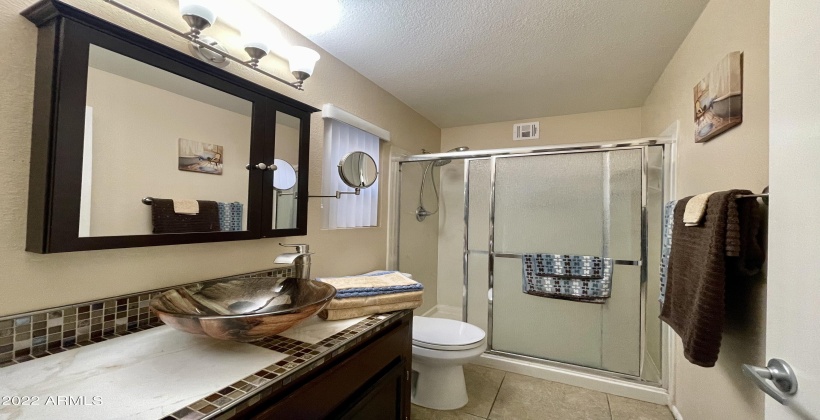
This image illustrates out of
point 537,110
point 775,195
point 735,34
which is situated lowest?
point 775,195

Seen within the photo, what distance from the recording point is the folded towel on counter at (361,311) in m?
1.15

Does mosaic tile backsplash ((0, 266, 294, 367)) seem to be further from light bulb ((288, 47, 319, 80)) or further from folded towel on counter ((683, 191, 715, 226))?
folded towel on counter ((683, 191, 715, 226))

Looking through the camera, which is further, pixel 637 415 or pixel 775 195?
pixel 637 415

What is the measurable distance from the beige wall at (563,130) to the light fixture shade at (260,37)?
2.24 meters

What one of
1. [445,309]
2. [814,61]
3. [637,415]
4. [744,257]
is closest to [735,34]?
[744,257]

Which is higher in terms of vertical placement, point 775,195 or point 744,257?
point 775,195

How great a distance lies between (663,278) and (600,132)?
176cm

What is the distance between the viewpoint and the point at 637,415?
5.78ft

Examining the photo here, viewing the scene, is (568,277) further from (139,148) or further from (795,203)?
(139,148)

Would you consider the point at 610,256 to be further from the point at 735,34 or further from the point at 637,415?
the point at 735,34

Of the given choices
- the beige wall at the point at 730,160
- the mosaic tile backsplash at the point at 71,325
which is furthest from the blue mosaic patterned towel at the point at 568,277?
the mosaic tile backsplash at the point at 71,325

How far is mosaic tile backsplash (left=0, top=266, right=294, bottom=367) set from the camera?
80 centimetres

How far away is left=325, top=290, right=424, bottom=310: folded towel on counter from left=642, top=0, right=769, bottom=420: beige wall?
116cm

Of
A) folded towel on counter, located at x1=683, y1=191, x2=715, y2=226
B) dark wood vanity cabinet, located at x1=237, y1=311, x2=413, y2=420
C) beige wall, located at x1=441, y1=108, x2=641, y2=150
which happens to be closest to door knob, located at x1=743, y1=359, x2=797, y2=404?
folded towel on counter, located at x1=683, y1=191, x2=715, y2=226
